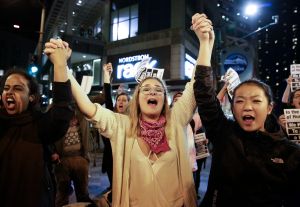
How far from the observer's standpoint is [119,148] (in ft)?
8.70

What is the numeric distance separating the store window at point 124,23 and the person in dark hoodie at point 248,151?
1963 centimetres

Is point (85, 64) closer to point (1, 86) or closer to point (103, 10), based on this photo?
point (103, 10)

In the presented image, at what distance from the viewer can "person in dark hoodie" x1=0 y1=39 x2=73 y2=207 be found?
2.24 meters

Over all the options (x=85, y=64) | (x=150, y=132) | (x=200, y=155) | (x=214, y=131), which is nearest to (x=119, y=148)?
(x=150, y=132)

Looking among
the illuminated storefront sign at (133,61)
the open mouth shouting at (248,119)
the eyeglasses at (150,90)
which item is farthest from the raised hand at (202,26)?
the illuminated storefront sign at (133,61)

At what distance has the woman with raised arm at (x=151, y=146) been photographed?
2.53m

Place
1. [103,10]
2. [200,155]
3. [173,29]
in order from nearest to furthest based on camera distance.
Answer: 1. [200,155]
2. [173,29]
3. [103,10]

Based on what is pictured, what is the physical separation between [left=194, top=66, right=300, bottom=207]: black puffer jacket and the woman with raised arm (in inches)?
11.0

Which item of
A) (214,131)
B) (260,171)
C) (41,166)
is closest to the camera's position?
(260,171)

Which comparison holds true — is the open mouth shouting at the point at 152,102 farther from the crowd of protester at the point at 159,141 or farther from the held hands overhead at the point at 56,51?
the held hands overhead at the point at 56,51

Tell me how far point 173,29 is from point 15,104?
17834mm

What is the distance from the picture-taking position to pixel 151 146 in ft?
8.69

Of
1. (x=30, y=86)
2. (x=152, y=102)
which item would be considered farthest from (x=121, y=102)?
(x=30, y=86)

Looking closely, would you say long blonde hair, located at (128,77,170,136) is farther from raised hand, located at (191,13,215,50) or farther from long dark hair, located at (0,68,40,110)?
long dark hair, located at (0,68,40,110)
